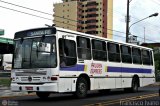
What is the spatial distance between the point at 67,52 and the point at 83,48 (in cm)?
143

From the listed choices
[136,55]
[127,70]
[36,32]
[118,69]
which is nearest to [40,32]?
[36,32]

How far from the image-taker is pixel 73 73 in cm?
1795

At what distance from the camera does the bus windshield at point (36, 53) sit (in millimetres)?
17094

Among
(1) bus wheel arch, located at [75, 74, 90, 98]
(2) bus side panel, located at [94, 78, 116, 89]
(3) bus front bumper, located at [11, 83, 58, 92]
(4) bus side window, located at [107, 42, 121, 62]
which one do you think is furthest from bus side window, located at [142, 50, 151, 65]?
(3) bus front bumper, located at [11, 83, 58, 92]

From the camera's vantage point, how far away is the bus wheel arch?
60.1 ft

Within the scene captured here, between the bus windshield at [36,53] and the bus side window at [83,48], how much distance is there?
69.5 inches

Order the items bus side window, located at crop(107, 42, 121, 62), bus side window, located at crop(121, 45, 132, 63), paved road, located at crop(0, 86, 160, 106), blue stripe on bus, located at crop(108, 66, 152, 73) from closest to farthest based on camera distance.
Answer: paved road, located at crop(0, 86, 160, 106), bus side window, located at crop(107, 42, 121, 62), blue stripe on bus, located at crop(108, 66, 152, 73), bus side window, located at crop(121, 45, 132, 63)

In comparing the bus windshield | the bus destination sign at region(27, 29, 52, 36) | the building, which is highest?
the building

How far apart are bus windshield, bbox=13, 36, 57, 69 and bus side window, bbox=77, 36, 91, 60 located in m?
1.77

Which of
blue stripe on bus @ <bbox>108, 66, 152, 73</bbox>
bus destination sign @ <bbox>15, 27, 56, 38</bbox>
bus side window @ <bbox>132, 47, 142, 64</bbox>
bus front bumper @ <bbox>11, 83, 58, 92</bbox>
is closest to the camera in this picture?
bus front bumper @ <bbox>11, 83, 58, 92</bbox>

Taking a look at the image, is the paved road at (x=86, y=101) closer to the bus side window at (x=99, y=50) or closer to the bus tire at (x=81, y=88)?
the bus tire at (x=81, y=88)

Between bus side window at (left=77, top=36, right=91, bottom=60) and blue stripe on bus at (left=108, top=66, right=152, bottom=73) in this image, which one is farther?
blue stripe on bus at (left=108, top=66, right=152, bottom=73)

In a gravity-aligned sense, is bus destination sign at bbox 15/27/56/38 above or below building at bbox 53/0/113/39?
below

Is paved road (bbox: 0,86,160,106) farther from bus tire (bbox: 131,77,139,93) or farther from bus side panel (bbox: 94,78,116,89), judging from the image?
bus tire (bbox: 131,77,139,93)
